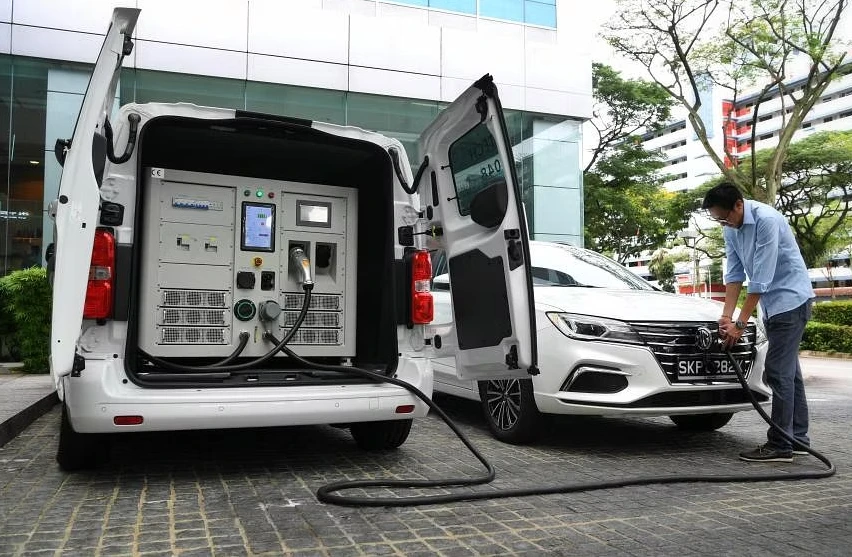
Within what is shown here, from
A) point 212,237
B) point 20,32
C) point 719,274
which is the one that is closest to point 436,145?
point 212,237

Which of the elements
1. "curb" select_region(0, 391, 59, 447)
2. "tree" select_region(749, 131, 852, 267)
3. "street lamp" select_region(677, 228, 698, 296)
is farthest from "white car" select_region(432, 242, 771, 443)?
"tree" select_region(749, 131, 852, 267)

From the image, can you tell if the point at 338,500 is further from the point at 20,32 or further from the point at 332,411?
the point at 20,32

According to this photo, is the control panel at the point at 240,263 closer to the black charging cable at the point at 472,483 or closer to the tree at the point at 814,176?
the black charging cable at the point at 472,483

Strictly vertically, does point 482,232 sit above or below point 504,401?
above

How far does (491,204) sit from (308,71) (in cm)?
1154

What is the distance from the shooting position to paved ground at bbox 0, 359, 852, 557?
294 centimetres

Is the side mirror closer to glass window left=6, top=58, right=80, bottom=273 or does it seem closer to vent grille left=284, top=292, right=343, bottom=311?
vent grille left=284, top=292, right=343, bottom=311

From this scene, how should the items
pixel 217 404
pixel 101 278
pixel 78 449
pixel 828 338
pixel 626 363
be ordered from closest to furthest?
1. pixel 101 278
2. pixel 217 404
3. pixel 78 449
4. pixel 626 363
5. pixel 828 338

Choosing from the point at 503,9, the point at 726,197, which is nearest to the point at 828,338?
the point at 503,9

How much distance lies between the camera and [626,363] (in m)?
4.55

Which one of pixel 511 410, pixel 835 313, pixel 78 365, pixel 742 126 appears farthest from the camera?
pixel 742 126

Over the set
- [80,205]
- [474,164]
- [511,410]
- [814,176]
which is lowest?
[511,410]

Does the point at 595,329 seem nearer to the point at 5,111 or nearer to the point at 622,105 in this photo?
the point at 5,111

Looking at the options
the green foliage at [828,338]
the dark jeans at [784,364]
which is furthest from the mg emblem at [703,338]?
the green foliage at [828,338]
